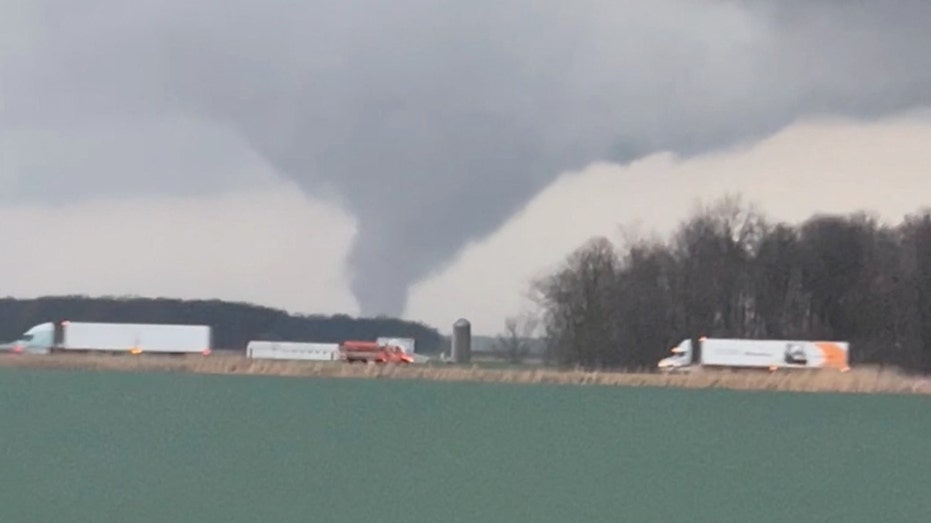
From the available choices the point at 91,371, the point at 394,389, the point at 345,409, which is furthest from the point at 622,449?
the point at 91,371

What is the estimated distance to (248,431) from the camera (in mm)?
24875

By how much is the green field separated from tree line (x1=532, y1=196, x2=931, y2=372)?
27487 millimetres

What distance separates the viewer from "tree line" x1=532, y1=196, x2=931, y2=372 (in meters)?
63.5

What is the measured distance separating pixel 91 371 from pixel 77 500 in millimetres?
35695

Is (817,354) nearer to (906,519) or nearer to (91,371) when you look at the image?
(91,371)

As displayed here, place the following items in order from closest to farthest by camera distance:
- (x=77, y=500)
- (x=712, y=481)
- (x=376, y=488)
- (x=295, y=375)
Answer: (x=77, y=500), (x=376, y=488), (x=712, y=481), (x=295, y=375)

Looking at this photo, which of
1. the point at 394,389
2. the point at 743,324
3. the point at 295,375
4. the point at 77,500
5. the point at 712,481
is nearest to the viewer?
the point at 77,500

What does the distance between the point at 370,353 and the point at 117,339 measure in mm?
14066

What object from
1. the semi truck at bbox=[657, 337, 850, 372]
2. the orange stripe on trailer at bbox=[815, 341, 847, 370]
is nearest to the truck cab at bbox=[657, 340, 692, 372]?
the semi truck at bbox=[657, 337, 850, 372]

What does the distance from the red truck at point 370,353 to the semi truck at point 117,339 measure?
9547 mm

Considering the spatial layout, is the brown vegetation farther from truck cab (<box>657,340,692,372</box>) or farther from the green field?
the green field

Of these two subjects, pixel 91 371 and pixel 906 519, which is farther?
pixel 91 371

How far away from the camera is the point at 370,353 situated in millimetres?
59812

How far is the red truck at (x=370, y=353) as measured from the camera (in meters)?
59.0
